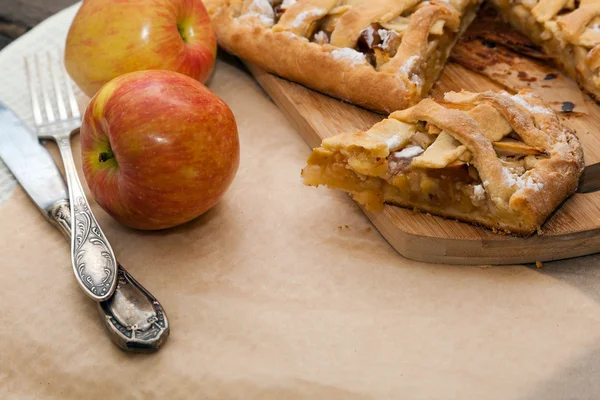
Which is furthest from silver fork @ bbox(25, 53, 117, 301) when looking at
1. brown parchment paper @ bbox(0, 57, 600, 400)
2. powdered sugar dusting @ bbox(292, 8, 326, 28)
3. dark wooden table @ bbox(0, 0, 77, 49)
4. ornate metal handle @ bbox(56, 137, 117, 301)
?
dark wooden table @ bbox(0, 0, 77, 49)

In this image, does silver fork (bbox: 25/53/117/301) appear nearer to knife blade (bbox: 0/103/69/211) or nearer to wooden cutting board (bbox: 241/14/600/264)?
knife blade (bbox: 0/103/69/211)

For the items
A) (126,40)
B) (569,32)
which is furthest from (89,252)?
(569,32)

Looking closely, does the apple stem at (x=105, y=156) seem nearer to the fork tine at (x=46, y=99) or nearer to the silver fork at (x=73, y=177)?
the silver fork at (x=73, y=177)

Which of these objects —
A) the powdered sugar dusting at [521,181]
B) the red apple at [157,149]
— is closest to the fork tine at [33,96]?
the red apple at [157,149]

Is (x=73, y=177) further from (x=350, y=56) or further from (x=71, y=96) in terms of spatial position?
(x=350, y=56)

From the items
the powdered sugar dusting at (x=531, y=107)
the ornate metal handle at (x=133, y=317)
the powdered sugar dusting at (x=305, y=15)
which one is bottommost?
the ornate metal handle at (x=133, y=317)
